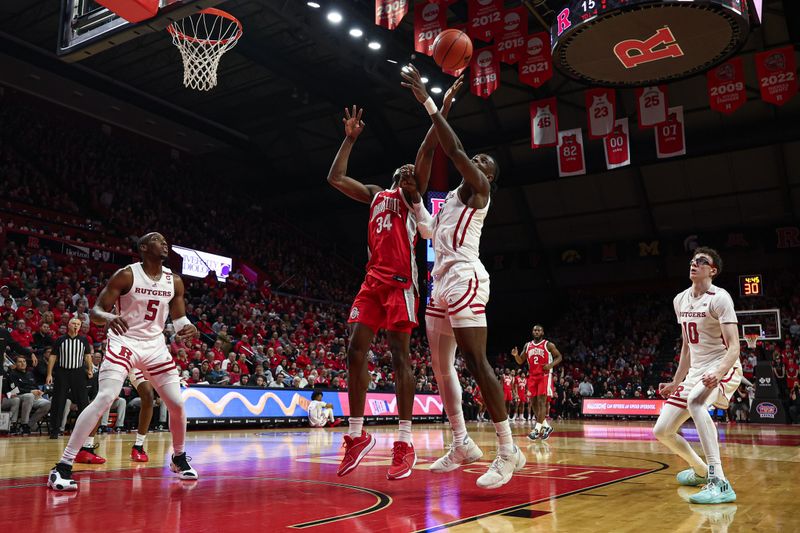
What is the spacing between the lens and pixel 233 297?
2197 centimetres

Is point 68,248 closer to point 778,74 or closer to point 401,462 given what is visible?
point 401,462

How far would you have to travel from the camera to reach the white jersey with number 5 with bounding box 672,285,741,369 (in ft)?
15.6

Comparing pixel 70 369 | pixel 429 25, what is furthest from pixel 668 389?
pixel 429 25

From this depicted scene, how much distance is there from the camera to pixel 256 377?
15891mm

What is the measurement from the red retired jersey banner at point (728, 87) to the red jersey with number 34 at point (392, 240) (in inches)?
524

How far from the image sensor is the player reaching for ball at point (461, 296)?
15.2 ft

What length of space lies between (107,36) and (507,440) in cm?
686

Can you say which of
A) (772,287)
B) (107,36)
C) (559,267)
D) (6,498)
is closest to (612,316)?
(559,267)

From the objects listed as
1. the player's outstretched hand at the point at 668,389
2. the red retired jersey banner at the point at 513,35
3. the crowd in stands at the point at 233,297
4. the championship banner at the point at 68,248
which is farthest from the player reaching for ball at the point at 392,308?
the championship banner at the point at 68,248

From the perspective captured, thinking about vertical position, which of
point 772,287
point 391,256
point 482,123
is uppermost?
point 482,123

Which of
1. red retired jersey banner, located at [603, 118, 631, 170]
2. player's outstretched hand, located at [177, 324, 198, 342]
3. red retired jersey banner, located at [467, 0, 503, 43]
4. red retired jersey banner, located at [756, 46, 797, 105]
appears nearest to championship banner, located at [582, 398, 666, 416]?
red retired jersey banner, located at [603, 118, 631, 170]

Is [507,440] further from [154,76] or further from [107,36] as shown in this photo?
[154,76]

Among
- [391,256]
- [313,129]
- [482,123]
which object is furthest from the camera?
[313,129]

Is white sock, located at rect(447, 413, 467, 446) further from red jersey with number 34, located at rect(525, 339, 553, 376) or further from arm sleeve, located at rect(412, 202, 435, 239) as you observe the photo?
red jersey with number 34, located at rect(525, 339, 553, 376)
